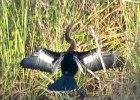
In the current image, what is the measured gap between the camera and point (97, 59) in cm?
373

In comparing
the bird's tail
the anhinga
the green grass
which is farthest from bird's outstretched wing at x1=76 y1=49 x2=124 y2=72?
the green grass

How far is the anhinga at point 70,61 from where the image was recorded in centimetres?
365

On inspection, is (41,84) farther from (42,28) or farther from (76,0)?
(76,0)

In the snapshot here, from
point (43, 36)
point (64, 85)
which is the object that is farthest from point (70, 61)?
point (43, 36)

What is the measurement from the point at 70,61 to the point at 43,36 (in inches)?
26.9

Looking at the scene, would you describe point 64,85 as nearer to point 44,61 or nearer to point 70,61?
point 70,61

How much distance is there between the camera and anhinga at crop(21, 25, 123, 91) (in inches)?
144

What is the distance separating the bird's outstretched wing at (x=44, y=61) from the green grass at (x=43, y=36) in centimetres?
35

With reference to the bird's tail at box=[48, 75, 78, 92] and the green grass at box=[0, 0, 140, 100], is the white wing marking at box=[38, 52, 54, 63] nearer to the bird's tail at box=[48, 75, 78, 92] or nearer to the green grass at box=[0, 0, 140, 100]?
the bird's tail at box=[48, 75, 78, 92]

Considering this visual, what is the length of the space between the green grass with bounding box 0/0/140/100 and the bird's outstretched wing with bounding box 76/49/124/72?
27 centimetres

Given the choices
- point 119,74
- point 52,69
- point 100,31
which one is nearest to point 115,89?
point 119,74

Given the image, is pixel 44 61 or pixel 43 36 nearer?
pixel 44 61

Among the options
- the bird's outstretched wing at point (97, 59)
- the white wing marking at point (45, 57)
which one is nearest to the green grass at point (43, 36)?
the bird's outstretched wing at point (97, 59)

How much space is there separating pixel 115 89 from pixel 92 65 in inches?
9.8
